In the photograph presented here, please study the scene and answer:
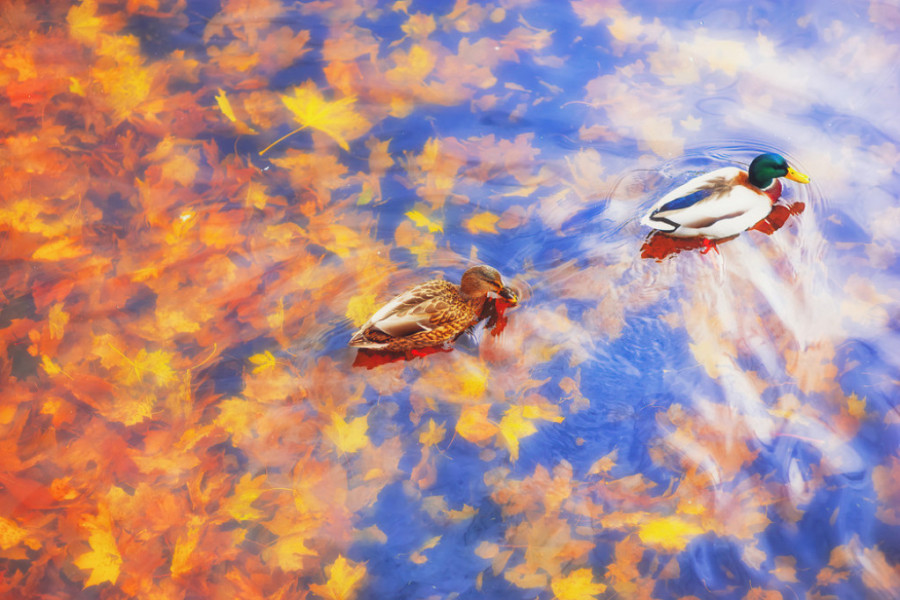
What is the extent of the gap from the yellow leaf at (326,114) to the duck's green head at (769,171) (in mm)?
2368

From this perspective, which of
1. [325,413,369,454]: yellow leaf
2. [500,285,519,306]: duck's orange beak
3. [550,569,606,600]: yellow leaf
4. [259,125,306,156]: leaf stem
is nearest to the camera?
[550,569,606,600]: yellow leaf

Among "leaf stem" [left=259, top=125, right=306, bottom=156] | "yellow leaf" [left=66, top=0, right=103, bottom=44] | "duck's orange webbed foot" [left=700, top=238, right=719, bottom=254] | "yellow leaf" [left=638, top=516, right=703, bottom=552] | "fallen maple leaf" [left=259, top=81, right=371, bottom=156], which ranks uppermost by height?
"yellow leaf" [left=66, top=0, right=103, bottom=44]

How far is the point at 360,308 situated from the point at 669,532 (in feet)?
6.31

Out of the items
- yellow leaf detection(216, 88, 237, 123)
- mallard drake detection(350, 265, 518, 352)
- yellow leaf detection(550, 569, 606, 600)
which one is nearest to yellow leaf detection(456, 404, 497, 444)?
mallard drake detection(350, 265, 518, 352)

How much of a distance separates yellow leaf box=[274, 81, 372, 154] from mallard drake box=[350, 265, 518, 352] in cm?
127

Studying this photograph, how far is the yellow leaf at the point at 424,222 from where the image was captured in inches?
143

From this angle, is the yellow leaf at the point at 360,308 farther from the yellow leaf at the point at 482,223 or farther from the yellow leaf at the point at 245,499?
the yellow leaf at the point at 245,499

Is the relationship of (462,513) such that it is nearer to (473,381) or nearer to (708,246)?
(473,381)

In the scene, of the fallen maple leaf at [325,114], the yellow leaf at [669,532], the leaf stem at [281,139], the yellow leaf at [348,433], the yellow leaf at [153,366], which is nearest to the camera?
the yellow leaf at [669,532]

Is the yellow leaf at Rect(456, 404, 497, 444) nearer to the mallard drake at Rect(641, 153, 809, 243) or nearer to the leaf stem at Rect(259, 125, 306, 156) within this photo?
the mallard drake at Rect(641, 153, 809, 243)

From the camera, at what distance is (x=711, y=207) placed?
11.4ft

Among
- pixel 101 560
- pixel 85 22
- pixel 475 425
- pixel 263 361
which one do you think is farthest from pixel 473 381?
pixel 85 22

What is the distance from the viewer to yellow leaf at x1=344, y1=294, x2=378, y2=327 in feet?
11.1

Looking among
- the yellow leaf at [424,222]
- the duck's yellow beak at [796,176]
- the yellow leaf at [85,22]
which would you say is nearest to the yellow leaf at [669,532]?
the yellow leaf at [424,222]
